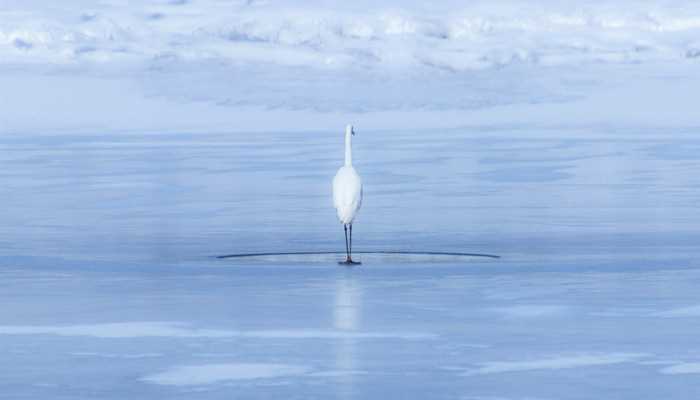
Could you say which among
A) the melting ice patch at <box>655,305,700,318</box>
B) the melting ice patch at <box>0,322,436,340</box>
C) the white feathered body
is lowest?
the melting ice patch at <box>0,322,436,340</box>

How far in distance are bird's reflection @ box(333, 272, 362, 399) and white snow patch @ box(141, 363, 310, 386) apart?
240 millimetres

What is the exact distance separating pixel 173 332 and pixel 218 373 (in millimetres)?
1582

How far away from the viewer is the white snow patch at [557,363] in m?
9.40

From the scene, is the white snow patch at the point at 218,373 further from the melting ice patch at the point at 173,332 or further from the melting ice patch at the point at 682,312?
the melting ice patch at the point at 682,312

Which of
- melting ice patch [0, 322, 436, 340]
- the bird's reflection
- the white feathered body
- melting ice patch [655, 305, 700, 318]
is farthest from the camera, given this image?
the white feathered body

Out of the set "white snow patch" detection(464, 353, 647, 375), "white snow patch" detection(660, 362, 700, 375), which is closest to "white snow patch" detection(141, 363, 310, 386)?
"white snow patch" detection(464, 353, 647, 375)

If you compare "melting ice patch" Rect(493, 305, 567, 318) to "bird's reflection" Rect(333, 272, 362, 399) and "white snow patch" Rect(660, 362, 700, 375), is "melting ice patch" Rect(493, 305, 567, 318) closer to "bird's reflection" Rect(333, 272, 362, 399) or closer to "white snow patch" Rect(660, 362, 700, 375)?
"bird's reflection" Rect(333, 272, 362, 399)

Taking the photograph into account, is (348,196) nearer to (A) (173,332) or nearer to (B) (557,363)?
(A) (173,332)

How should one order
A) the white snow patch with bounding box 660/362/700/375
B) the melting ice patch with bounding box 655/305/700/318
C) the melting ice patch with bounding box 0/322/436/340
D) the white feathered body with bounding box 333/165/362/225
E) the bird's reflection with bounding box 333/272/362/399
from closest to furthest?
the bird's reflection with bounding box 333/272/362/399
the white snow patch with bounding box 660/362/700/375
the melting ice patch with bounding box 0/322/436/340
the melting ice patch with bounding box 655/305/700/318
the white feathered body with bounding box 333/165/362/225

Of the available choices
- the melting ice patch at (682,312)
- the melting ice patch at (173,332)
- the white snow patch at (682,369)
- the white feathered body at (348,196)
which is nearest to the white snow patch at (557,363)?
the white snow patch at (682,369)

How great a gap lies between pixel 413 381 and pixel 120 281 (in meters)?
5.22

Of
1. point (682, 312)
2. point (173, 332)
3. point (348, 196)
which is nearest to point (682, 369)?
point (682, 312)

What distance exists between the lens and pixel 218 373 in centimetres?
928

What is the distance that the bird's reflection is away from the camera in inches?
357
